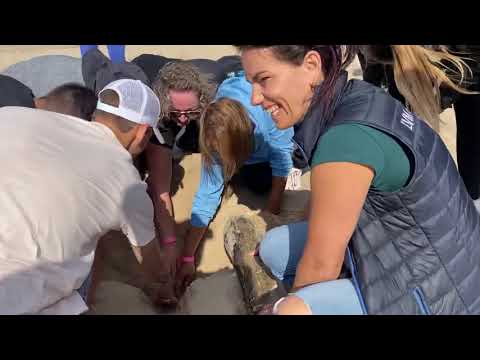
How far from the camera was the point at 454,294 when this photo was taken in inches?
39.4

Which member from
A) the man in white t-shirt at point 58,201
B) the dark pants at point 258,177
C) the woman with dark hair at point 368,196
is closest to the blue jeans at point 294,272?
the woman with dark hair at point 368,196

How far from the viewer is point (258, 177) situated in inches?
85.7

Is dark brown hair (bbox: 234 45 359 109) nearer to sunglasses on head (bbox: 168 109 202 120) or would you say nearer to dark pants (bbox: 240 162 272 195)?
sunglasses on head (bbox: 168 109 202 120)

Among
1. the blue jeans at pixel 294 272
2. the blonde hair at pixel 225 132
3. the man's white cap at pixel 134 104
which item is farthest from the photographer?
the blonde hair at pixel 225 132

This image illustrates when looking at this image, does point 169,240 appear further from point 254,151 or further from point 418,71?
point 418,71

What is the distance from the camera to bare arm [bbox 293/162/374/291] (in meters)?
0.88

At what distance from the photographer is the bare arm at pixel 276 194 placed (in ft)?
6.70

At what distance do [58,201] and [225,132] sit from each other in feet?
2.13

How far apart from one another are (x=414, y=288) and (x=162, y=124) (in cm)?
124

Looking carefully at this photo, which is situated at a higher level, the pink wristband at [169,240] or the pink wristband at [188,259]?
the pink wristband at [169,240]

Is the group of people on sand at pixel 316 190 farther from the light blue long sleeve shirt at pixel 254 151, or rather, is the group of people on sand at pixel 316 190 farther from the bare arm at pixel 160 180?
the bare arm at pixel 160 180

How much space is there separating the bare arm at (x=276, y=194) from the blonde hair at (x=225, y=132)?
37 cm

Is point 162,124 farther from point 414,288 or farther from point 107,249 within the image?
point 414,288

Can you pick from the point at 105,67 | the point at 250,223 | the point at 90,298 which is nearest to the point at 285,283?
the point at 250,223
